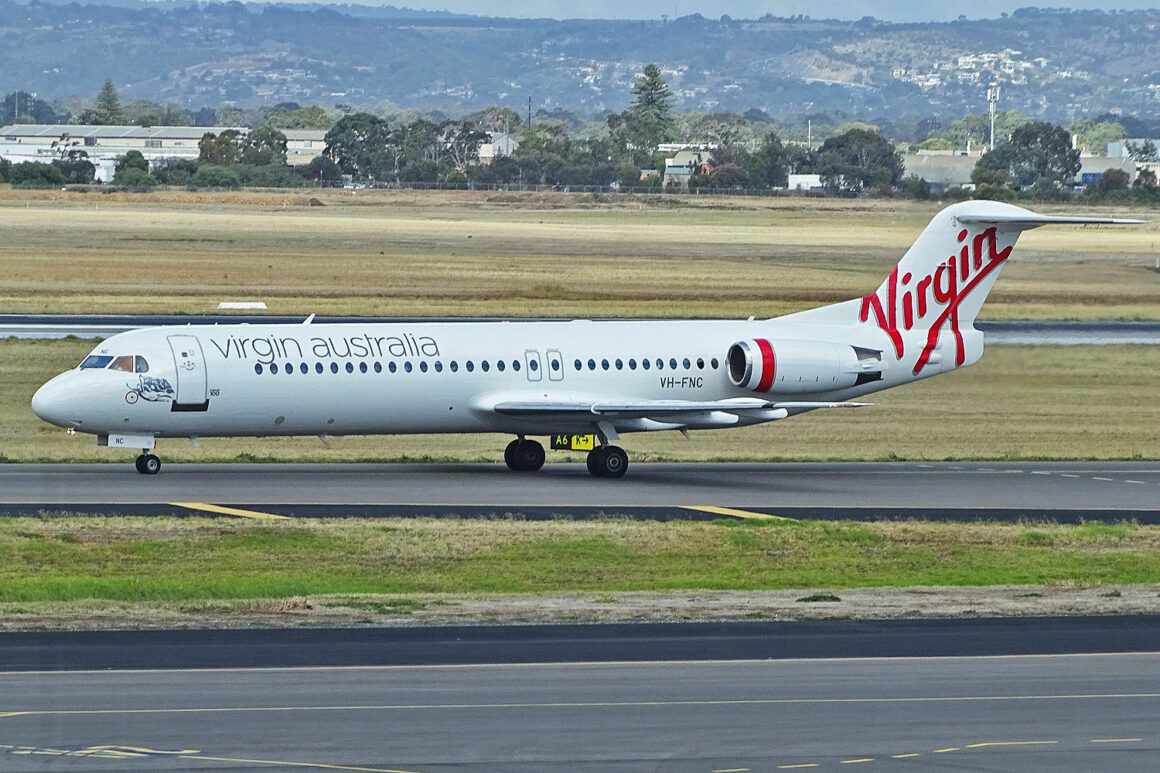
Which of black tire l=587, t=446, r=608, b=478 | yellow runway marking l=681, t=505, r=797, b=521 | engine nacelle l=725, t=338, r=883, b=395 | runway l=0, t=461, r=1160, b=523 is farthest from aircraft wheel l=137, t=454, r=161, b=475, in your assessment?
engine nacelle l=725, t=338, r=883, b=395

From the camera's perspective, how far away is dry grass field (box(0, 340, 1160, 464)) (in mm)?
46188

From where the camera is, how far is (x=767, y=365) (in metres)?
42.2

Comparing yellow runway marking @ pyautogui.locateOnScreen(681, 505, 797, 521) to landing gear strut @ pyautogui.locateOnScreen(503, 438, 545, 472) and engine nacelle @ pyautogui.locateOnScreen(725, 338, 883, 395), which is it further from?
landing gear strut @ pyautogui.locateOnScreen(503, 438, 545, 472)

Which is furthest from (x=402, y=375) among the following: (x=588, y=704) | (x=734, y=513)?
(x=588, y=704)

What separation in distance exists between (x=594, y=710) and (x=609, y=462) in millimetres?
21477

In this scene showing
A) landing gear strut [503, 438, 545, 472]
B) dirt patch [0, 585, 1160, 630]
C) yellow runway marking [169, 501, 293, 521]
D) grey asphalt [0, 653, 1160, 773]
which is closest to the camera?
grey asphalt [0, 653, 1160, 773]

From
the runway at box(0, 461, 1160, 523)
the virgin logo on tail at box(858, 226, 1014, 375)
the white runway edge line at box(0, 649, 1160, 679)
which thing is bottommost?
the runway at box(0, 461, 1160, 523)

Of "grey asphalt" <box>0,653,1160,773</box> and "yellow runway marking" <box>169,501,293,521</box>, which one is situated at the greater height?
"grey asphalt" <box>0,653,1160,773</box>

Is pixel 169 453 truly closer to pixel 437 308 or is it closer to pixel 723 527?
pixel 723 527

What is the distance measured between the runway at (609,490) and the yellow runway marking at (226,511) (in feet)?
0.33

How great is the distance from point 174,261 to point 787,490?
229ft

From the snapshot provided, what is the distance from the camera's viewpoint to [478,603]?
2661cm

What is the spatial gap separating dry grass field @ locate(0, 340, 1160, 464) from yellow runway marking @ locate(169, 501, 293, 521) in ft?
26.4

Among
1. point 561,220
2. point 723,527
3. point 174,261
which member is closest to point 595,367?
point 723,527
